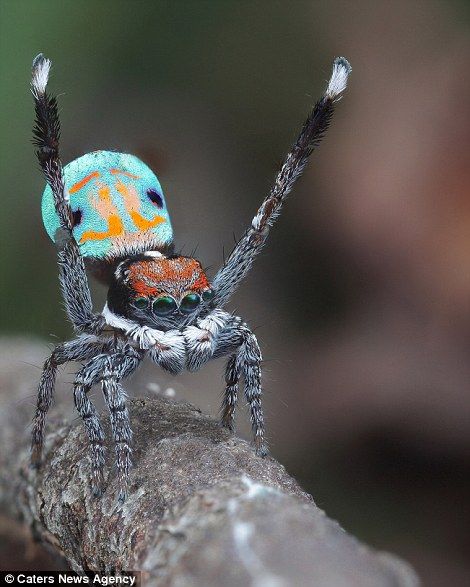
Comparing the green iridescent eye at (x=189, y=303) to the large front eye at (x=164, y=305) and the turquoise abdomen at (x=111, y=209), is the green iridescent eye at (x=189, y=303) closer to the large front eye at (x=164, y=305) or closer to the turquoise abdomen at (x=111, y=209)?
the large front eye at (x=164, y=305)

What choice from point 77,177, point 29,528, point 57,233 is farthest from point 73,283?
point 29,528

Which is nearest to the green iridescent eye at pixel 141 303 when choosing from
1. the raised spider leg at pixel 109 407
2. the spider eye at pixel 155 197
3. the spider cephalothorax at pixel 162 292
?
the spider cephalothorax at pixel 162 292

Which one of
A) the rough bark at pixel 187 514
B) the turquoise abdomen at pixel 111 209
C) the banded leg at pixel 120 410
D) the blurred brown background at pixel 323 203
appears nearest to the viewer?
the rough bark at pixel 187 514

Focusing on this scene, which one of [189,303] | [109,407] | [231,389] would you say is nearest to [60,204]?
[189,303]

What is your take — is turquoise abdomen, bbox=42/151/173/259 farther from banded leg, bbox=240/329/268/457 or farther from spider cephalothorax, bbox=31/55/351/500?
banded leg, bbox=240/329/268/457

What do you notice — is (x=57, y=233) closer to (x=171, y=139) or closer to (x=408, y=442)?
(x=408, y=442)

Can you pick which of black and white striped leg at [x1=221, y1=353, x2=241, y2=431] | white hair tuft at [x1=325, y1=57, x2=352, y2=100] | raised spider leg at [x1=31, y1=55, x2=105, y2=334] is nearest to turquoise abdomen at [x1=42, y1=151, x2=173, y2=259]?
raised spider leg at [x1=31, y1=55, x2=105, y2=334]
